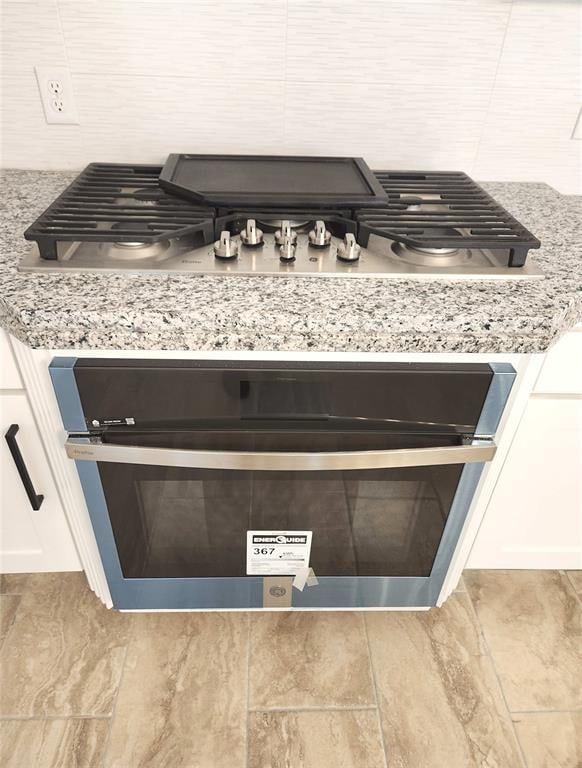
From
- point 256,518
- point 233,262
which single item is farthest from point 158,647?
point 233,262

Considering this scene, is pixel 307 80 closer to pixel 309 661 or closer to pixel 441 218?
pixel 441 218

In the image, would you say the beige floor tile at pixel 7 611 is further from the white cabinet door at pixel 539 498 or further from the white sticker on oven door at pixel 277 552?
the white cabinet door at pixel 539 498

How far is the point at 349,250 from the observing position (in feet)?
3.13

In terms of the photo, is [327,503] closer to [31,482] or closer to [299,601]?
[299,601]

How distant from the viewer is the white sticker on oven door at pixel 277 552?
1.09 meters

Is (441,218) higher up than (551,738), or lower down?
higher up

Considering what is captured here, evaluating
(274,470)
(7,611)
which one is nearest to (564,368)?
(274,470)

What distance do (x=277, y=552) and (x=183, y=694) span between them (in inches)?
14.6

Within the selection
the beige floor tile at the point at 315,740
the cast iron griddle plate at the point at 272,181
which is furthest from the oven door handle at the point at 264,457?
the beige floor tile at the point at 315,740

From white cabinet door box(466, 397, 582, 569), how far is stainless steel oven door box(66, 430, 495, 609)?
0.13 m

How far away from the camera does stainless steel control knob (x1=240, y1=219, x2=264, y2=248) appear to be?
0.99m

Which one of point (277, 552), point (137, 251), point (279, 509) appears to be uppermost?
point (137, 251)

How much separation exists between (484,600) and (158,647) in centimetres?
77

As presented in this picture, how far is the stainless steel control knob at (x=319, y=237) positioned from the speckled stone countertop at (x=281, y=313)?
0.38 ft
